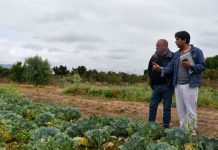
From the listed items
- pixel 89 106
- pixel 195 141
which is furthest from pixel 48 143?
pixel 89 106

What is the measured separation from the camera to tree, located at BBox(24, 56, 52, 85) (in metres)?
24.9

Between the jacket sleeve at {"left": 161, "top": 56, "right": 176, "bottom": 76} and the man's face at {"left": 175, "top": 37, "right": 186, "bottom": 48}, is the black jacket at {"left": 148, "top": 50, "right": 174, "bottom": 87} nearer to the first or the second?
the jacket sleeve at {"left": 161, "top": 56, "right": 176, "bottom": 76}

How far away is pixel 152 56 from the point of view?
7941 mm

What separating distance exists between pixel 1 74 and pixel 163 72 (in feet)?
80.9

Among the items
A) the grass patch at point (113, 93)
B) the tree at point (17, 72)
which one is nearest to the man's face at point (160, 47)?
the grass patch at point (113, 93)

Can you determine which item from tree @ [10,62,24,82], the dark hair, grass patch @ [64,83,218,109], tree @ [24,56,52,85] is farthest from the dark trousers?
tree @ [10,62,24,82]

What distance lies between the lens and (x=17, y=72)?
1046 inches

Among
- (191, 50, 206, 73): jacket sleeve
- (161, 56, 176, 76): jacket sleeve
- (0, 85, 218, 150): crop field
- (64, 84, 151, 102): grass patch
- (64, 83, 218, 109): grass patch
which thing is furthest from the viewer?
(64, 84, 151, 102): grass patch

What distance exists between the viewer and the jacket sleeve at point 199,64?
22.5 feet

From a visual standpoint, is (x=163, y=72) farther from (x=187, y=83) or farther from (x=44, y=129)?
(x=44, y=129)

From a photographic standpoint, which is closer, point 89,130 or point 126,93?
point 89,130

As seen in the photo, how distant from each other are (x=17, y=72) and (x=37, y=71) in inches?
90.9

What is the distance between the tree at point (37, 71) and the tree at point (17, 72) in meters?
1.06

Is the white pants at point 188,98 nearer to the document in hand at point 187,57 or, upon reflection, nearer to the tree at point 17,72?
the document in hand at point 187,57
